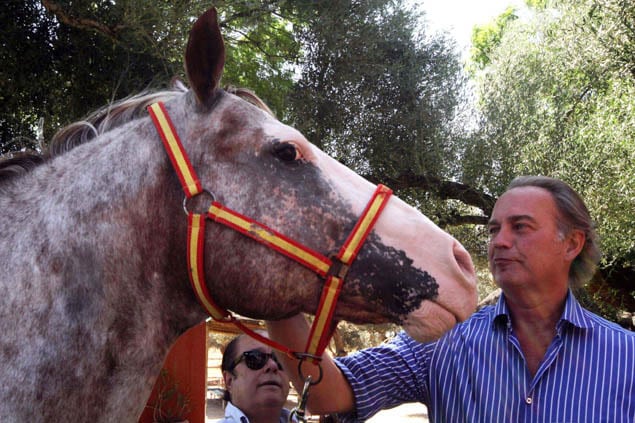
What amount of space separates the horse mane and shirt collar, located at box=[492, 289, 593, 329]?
51.4 inches

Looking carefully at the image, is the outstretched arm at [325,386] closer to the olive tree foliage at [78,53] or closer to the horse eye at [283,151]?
the horse eye at [283,151]

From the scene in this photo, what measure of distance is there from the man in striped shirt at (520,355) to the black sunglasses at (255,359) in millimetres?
834

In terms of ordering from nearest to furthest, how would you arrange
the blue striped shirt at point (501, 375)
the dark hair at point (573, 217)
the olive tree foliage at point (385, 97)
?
1. the blue striped shirt at point (501, 375)
2. the dark hair at point (573, 217)
3. the olive tree foliage at point (385, 97)

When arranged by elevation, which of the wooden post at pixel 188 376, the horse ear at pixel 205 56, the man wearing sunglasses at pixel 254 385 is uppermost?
the horse ear at pixel 205 56

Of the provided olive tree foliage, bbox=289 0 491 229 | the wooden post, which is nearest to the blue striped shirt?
the wooden post

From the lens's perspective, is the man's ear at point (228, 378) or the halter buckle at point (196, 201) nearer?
the halter buckle at point (196, 201)

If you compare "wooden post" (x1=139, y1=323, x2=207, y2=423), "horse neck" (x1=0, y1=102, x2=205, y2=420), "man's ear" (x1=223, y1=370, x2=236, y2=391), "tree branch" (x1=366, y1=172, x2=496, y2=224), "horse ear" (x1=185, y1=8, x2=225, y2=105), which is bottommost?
"wooden post" (x1=139, y1=323, x2=207, y2=423)

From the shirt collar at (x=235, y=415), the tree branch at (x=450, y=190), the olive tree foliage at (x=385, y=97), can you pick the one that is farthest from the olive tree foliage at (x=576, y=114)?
the shirt collar at (x=235, y=415)

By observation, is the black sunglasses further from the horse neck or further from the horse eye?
the horse eye

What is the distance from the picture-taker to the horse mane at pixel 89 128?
1975mm

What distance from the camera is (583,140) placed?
30.7 feet

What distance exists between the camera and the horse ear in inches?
72.1

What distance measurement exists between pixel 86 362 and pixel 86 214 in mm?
425

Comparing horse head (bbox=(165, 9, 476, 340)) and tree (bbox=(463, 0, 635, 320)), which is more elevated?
tree (bbox=(463, 0, 635, 320))
